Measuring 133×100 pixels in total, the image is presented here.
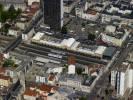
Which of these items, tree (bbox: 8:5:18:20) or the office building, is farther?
tree (bbox: 8:5:18:20)

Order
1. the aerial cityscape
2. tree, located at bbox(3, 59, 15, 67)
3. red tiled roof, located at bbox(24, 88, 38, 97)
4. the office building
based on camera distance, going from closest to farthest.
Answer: red tiled roof, located at bbox(24, 88, 38, 97) < the aerial cityscape < tree, located at bbox(3, 59, 15, 67) < the office building

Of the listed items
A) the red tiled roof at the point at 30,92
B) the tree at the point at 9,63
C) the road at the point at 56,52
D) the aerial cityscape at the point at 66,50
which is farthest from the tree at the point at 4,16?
the red tiled roof at the point at 30,92

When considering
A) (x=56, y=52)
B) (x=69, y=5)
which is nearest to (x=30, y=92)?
(x=56, y=52)

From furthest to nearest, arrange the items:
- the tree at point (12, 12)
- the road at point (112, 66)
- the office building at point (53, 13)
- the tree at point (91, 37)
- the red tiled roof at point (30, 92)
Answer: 1. the tree at point (12, 12)
2. the office building at point (53, 13)
3. the tree at point (91, 37)
4. the road at point (112, 66)
5. the red tiled roof at point (30, 92)

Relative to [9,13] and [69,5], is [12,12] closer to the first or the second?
[9,13]

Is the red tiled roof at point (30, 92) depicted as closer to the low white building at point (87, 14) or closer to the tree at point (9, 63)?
the tree at point (9, 63)

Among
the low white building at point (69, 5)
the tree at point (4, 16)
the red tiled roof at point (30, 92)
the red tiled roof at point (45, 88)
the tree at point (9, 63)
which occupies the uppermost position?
the low white building at point (69, 5)

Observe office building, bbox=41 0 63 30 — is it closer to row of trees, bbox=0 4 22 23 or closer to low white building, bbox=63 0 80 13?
row of trees, bbox=0 4 22 23

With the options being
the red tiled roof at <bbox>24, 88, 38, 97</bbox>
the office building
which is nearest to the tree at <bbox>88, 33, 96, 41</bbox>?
the office building
